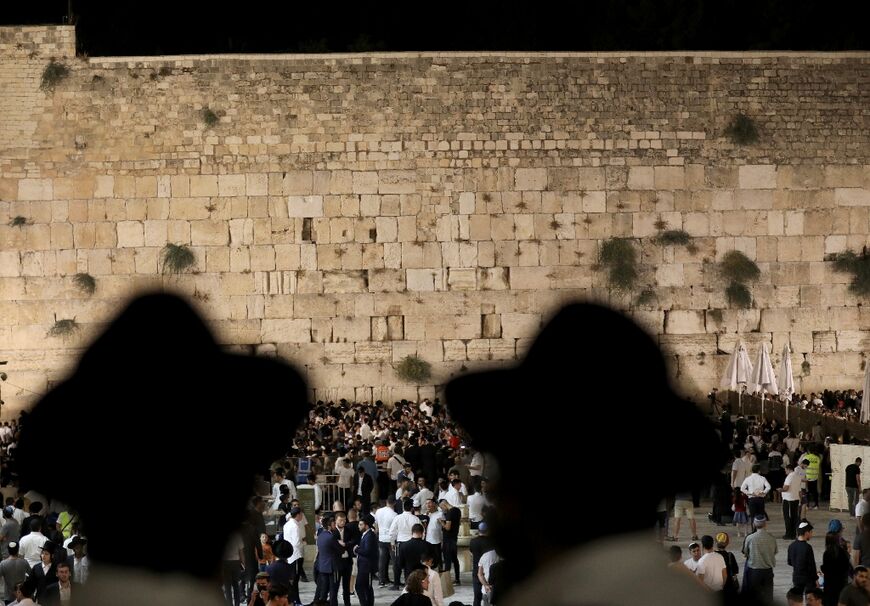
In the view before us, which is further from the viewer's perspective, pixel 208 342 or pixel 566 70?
pixel 566 70

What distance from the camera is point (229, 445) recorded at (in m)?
1.99

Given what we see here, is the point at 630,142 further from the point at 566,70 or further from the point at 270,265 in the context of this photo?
the point at 270,265

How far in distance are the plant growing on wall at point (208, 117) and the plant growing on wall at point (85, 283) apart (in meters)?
2.91

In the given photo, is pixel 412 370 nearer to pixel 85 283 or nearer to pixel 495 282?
pixel 495 282

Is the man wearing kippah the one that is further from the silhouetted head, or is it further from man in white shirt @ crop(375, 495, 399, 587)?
the silhouetted head

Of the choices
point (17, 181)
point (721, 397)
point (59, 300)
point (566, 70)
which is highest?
point (566, 70)

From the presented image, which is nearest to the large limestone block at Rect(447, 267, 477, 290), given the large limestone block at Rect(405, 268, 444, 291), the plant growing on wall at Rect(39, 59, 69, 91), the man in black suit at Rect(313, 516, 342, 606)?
the large limestone block at Rect(405, 268, 444, 291)

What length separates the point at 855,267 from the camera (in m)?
23.7

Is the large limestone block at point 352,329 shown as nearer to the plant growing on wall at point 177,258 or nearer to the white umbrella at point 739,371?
the plant growing on wall at point 177,258

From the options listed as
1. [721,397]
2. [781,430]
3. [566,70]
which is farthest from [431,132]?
[781,430]

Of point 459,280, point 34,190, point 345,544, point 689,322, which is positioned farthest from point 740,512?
point 34,190

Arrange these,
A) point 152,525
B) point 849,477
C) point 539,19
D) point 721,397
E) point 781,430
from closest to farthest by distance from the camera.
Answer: point 152,525, point 849,477, point 781,430, point 721,397, point 539,19

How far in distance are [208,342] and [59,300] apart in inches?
880

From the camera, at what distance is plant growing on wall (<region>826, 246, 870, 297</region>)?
23.6m
